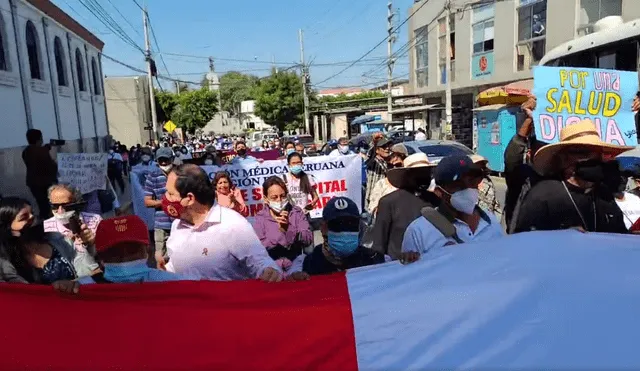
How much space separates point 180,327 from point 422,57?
92.3ft

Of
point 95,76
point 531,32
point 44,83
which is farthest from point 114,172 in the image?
point 531,32

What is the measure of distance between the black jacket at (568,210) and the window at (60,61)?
18.5 m

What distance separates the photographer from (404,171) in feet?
12.2

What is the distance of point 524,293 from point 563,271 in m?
0.20

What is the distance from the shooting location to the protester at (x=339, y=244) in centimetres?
273

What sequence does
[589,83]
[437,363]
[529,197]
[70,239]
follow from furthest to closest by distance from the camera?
1. [589,83]
2. [70,239]
3. [529,197]
4. [437,363]

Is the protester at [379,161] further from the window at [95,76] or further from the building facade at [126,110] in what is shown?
the building facade at [126,110]

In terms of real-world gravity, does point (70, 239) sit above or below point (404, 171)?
below

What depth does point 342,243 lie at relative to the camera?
8.98 ft

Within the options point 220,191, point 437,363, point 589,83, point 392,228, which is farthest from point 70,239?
point 589,83

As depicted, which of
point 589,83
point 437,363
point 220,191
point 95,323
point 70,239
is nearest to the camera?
point 437,363

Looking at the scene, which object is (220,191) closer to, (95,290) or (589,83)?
(95,290)

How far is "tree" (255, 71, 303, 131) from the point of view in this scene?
150 feet

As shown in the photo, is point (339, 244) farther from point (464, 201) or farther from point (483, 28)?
Result: point (483, 28)
